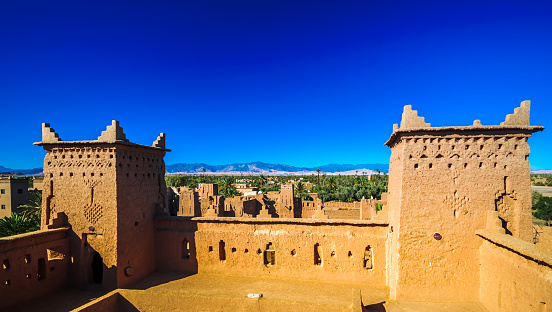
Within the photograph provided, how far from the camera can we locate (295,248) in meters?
11.4

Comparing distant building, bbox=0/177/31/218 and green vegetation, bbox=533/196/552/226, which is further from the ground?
distant building, bbox=0/177/31/218

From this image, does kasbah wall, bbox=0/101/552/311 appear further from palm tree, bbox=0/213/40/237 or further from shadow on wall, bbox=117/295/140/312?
palm tree, bbox=0/213/40/237

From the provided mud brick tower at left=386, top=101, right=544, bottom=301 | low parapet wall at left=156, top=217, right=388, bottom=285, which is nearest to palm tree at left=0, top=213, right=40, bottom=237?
low parapet wall at left=156, top=217, right=388, bottom=285

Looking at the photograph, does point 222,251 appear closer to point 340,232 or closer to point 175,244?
point 175,244

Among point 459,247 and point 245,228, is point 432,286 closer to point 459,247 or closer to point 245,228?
point 459,247

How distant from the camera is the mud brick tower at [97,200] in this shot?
35.4 ft

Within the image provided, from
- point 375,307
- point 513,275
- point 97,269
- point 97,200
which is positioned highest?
point 97,200

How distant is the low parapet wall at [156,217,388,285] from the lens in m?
10.8

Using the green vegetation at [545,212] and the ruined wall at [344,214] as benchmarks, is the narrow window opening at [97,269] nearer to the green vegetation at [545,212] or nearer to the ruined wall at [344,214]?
the ruined wall at [344,214]

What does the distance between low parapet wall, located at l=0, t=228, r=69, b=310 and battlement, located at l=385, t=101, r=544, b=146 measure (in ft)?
41.8

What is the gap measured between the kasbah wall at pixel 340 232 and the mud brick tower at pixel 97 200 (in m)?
0.04

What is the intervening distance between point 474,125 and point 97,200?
43.8ft

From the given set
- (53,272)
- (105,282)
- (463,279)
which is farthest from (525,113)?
(53,272)

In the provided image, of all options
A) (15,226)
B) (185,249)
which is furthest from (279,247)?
(15,226)
